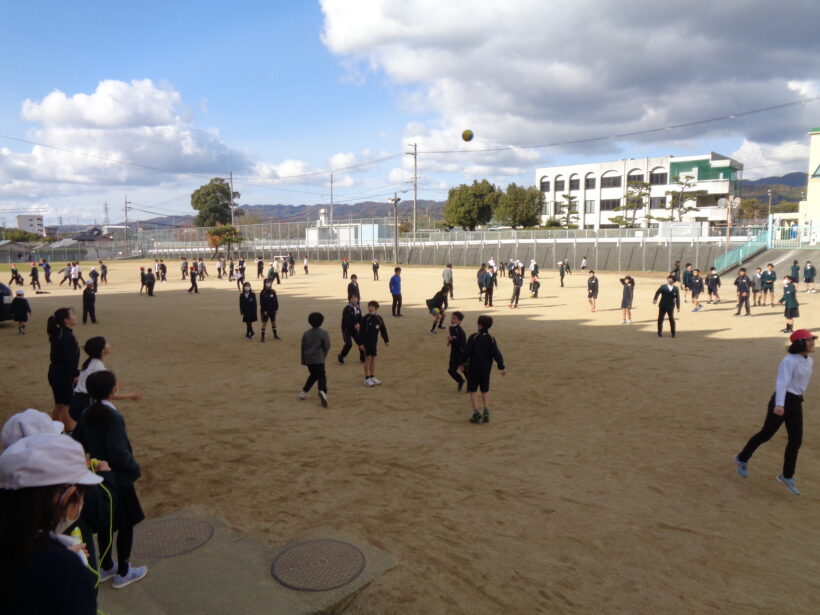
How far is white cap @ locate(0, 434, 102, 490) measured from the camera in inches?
73.2

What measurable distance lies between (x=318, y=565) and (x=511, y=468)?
3.06 m

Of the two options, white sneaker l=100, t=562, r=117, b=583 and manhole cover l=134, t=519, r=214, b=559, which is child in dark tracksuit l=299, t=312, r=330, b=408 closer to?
manhole cover l=134, t=519, r=214, b=559

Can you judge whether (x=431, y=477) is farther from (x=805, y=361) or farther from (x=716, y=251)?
(x=716, y=251)

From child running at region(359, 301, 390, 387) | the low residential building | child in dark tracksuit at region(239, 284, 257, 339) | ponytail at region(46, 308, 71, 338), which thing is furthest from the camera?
the low residential building

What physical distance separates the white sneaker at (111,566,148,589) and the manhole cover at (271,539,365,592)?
3.32 ft

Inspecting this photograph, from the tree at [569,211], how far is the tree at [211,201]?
58.9m

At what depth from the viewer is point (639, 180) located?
254 ft

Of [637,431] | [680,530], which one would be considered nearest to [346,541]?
[680,530]

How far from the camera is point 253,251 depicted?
254 ft

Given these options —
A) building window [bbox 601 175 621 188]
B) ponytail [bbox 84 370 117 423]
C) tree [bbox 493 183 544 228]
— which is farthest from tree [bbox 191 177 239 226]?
ponytail [bbox 84 370 117 423]

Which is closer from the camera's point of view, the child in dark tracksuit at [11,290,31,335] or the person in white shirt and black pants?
the person in white shirt and black pants

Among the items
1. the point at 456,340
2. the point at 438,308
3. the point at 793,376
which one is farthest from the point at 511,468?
the point at 438,308

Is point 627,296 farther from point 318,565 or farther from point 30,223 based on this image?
point 30,223

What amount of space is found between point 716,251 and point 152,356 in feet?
136
